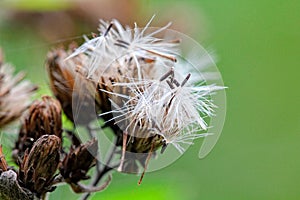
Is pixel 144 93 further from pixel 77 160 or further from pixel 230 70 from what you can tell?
pixel 230 70

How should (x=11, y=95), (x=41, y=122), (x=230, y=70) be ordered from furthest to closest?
1. (x=230, y=70)
2. (x=11, y=95)
3. (x=41, y=122)

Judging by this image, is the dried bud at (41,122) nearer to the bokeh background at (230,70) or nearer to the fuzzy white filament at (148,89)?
the fuzzy white filament at (148,89)

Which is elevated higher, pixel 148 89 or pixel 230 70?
pixel 230 70

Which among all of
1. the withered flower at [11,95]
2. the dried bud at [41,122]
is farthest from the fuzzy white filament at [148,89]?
the withered flower at [11,95]

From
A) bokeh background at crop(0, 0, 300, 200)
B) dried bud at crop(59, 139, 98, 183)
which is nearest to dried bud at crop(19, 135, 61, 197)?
dried bud at crop(59, 139, 98, 183)

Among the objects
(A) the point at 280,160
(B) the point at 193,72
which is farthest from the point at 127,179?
(A) the point at 280,160

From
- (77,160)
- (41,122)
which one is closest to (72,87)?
(41,122)
